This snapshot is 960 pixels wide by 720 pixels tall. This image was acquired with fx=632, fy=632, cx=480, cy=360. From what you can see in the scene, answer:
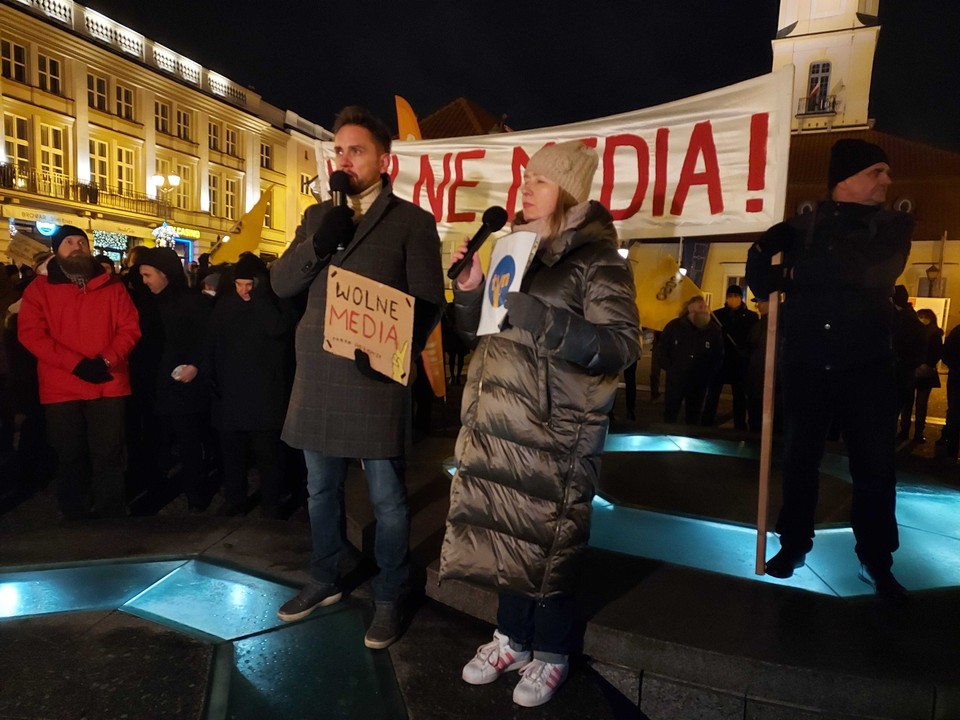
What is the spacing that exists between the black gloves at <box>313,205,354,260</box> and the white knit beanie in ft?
2.47

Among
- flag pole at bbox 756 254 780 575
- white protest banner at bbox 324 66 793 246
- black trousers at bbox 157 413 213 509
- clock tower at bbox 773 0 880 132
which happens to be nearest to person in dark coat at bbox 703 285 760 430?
white protest banner at bbox 324 66 793 246

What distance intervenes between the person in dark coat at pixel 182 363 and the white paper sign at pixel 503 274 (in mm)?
2804

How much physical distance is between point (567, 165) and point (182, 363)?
137 inches

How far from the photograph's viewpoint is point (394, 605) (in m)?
2.74

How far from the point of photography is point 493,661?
98.1 inches

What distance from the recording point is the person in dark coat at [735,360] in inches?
346

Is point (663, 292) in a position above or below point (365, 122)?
below

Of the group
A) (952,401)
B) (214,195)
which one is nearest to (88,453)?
(952,401)

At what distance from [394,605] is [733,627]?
142 cm

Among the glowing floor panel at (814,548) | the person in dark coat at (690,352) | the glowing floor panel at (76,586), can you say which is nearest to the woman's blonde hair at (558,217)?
the glowing floor panel at (814,548)

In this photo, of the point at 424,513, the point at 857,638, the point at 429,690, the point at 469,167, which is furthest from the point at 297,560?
the point at 469,167

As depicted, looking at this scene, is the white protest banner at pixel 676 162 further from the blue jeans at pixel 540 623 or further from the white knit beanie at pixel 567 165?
the blue jeans at pixel 540 623

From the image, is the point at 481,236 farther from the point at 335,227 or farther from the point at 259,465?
the point at 259,465

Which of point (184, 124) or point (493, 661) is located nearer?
point (493, 661)
